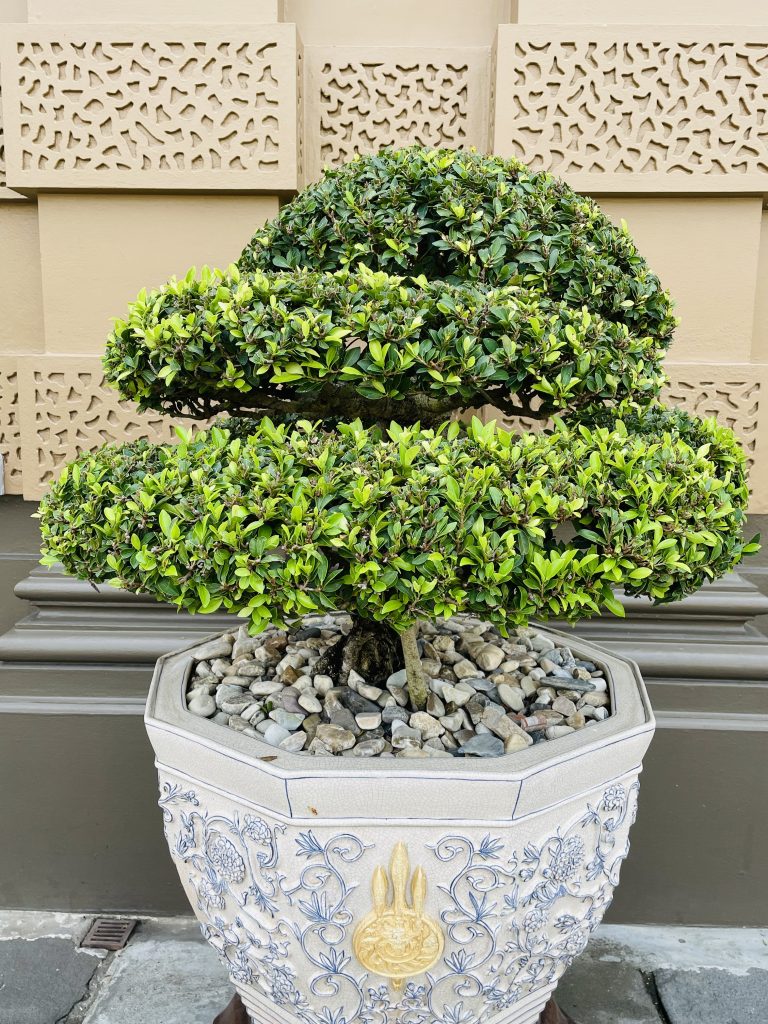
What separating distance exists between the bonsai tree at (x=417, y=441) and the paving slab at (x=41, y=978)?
3.33 feet

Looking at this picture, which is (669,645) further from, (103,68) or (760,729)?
(103,68)

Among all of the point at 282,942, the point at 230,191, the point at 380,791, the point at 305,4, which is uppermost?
the point at 305,4

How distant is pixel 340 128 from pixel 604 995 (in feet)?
8.01

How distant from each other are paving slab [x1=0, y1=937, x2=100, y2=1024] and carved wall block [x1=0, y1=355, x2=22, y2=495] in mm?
1573

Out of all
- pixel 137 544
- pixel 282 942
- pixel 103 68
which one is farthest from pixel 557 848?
pixel 103 68

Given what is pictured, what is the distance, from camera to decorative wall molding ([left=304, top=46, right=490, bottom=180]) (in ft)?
7.85

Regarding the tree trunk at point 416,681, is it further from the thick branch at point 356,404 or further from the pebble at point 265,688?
the thick branch at point 356,404

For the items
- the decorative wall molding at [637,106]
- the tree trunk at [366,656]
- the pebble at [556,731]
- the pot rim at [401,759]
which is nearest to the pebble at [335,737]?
the pot rim at [401,759]

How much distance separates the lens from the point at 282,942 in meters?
1.22

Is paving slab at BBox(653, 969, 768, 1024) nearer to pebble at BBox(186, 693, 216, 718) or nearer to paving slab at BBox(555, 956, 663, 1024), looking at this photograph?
paving slab at BBox(555, 956, 663, 1024)

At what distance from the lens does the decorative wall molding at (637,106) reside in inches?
88.9

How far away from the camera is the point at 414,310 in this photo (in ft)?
3.80

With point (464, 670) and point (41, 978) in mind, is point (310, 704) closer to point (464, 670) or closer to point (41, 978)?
point (464, 670)

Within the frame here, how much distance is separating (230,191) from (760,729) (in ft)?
6.84
